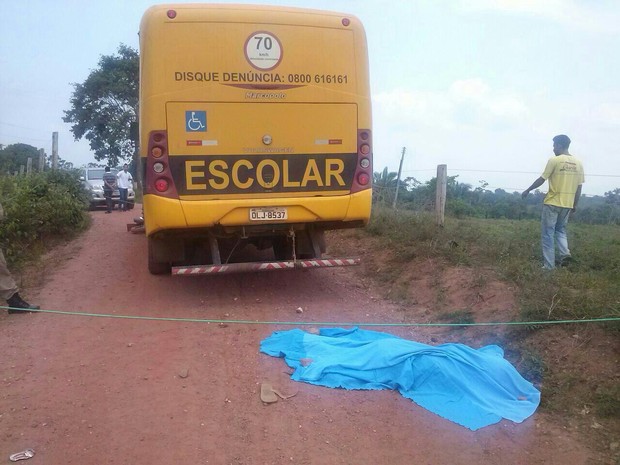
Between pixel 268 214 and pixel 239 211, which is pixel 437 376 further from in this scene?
pixel 239 211

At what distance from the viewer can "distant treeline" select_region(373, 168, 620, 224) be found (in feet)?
43.8

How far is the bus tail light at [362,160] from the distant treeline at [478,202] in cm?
388

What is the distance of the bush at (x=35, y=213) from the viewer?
953 centimetres

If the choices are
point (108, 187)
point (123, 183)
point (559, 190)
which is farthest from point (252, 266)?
point (123, 183)

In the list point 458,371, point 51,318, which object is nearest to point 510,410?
point 458,371

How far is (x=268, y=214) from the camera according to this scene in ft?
22.5

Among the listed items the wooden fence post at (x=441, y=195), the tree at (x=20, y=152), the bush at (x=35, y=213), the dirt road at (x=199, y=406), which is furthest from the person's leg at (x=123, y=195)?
the tree at (x=20, y=152)

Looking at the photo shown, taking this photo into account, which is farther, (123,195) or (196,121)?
(123,195)

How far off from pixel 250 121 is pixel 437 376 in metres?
3.52

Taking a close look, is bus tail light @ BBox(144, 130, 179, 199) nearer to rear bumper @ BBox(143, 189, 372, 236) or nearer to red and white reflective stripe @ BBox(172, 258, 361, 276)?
rear bumper @ BBox(143, 189, 372, 236)

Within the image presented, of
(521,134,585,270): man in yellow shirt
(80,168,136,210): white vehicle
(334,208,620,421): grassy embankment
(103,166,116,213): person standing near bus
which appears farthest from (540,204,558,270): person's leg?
(80,168,136,210): white vehicle

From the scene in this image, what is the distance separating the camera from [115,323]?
6.41m

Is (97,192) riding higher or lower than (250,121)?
lower

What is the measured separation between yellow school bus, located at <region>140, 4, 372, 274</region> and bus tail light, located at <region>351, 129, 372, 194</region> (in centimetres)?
1
